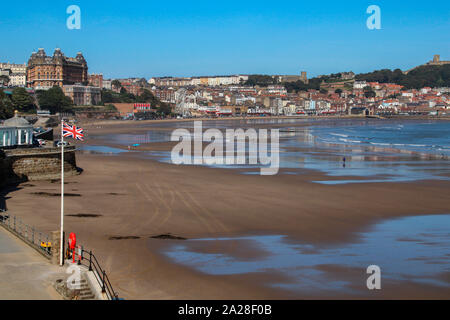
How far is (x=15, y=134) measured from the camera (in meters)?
29.2

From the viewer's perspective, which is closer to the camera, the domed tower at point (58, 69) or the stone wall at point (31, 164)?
the stone wall at point (31, 164)

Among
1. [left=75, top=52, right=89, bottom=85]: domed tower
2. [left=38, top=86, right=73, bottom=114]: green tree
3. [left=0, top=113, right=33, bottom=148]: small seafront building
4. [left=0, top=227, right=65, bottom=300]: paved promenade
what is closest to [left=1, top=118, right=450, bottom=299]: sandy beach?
[left=0, top=227, right=65, bottom=300]: paved promenade

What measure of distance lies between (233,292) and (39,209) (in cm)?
1087

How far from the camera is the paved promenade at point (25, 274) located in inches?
415

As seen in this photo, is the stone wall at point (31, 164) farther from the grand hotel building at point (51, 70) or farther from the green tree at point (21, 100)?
the grand hotel building at point (51, 70)

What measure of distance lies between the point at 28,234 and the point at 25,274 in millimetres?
4943

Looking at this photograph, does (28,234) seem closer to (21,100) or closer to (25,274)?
(25,274)

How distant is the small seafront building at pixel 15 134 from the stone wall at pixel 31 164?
4.84 ft

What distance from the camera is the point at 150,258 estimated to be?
1484 centimetres

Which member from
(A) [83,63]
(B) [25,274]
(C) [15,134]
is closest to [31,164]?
(C) [15,134]

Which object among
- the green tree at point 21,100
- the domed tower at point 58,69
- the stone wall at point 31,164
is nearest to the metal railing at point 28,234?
the stone wall at point 31,164

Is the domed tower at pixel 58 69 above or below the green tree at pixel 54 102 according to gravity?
above

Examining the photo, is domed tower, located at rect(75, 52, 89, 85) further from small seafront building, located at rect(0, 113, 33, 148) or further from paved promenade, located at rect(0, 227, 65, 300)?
paved promenade, located at rect(0, 227, 65, 300)

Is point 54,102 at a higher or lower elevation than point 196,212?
higher
